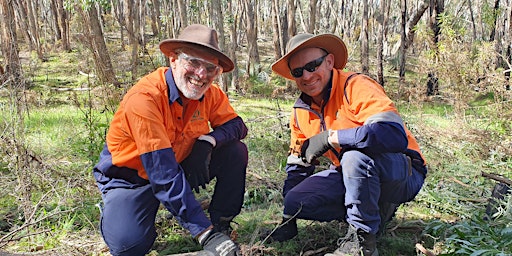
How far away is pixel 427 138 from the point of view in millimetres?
5211

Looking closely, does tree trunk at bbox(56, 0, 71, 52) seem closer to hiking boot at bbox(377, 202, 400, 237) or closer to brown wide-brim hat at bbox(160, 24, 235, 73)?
brown wide-brim hat at bbox(160, 24, 235, 73)

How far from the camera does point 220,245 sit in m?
2.15

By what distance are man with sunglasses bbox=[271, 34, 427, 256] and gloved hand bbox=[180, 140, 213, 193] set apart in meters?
0.58

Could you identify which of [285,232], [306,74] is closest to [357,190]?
[285,232]

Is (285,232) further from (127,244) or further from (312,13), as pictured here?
(312,13)

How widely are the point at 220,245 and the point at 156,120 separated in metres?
0.77

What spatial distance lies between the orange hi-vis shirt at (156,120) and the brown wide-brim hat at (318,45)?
578 millimetres

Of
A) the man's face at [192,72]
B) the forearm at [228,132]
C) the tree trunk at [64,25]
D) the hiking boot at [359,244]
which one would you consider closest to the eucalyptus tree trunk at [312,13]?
the forearm at [228,132]

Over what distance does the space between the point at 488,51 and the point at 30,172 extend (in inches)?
259

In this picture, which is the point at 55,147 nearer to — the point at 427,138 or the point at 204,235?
the point at 204,235

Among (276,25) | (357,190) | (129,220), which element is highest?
(276,25)

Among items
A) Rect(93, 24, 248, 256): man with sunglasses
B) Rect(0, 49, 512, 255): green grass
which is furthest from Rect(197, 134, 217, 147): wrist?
Rect(0, 49, 512, 255): green grass

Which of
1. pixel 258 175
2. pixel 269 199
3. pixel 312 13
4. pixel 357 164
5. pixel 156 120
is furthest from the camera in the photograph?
pixel 312 13

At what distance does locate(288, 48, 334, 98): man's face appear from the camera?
273cm
